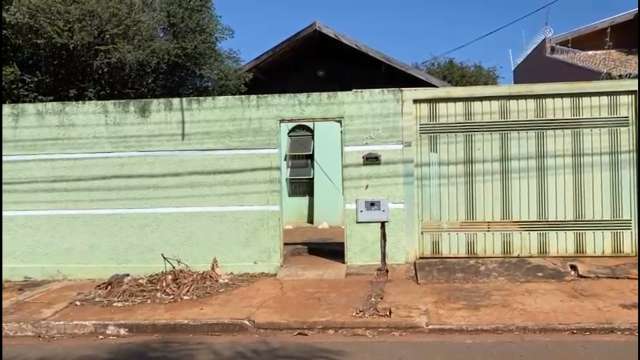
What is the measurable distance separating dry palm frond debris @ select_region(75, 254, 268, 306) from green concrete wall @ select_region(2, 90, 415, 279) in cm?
41

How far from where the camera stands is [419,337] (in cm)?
705

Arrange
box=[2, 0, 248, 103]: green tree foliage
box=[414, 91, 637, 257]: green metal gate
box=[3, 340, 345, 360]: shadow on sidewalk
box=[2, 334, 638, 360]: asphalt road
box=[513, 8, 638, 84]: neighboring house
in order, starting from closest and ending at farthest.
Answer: box=[2, 334, 638, 360]: asphalt road < box=[3, 340, 345, 360]: shadow on sidewalk < box=[414, 91, 637, 257]: green metal gate < box=[2, 0, 248, 103]: green tree foliage < box=[513, 8, 638, 84]: neighboring house

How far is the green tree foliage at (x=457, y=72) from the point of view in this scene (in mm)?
44750

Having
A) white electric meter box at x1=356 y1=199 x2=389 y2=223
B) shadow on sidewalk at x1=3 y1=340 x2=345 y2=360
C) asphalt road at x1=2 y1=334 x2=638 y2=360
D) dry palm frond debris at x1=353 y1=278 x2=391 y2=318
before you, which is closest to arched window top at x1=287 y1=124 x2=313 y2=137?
white electric meter box at x1=356 y1=199 x2=389 y2=223

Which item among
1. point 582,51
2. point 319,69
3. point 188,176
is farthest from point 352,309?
point 582,51

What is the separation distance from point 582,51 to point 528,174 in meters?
20.2

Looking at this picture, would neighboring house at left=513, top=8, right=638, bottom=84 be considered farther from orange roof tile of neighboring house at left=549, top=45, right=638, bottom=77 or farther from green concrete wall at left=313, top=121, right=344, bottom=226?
green concrete wall at left=313, top=121, right=344, bottom=226

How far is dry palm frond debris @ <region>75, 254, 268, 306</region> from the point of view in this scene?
884 centimetres

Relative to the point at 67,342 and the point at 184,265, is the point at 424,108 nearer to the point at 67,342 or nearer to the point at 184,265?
the point at 184,265

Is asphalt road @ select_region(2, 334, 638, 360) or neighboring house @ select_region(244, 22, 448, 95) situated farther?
neighboring house @ select_region(244, 22, 448, 95)

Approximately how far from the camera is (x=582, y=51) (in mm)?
28078

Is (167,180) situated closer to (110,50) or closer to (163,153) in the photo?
(163,153)

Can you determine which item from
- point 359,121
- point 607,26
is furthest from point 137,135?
point 607,26

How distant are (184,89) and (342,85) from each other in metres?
4.23
